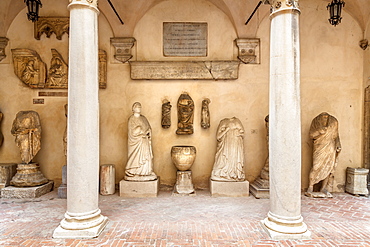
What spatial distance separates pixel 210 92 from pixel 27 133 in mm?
4690

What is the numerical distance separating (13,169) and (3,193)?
79 centimetres

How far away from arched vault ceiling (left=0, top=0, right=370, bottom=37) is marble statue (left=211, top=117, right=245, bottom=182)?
2.63 meters

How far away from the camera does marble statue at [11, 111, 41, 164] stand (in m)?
6.09

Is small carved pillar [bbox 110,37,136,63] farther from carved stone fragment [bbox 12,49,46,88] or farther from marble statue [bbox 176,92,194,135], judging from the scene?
carved stone fragment [bbox 12,49,46,88]

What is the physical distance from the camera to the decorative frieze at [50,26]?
681 centimetres

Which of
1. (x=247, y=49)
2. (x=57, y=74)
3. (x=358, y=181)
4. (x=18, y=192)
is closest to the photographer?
(x=18, y=192)

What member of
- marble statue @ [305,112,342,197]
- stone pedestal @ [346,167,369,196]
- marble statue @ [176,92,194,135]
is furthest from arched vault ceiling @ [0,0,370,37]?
stone pedestal @ [346,167,369,196]

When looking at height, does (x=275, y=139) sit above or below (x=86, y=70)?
below

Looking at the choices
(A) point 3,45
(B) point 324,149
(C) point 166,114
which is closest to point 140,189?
(C) point 166,114

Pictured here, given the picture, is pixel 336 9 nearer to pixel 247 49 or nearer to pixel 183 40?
pixel 247 49

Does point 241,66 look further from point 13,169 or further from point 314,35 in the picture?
point 13,169

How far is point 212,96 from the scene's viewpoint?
6957 millimetres

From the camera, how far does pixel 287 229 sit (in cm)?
389

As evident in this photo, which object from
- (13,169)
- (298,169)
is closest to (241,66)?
(298,169)
